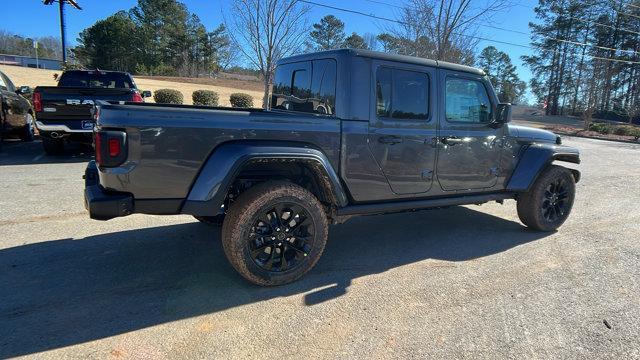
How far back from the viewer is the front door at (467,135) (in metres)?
4.45

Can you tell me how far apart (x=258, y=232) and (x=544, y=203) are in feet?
12.2

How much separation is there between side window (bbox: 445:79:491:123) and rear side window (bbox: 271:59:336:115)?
130 centimetres

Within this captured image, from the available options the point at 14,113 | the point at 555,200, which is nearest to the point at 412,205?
the point at 555,200

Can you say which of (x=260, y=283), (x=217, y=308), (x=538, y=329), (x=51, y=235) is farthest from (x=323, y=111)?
(x=51, y=235)

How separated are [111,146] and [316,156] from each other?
149 cm

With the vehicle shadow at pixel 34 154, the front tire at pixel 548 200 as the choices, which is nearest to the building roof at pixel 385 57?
the front tire at pixel 548 200

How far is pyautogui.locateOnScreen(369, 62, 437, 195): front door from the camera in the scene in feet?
13.0

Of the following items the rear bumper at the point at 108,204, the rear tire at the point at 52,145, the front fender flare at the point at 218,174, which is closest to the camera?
the rear bumper at the point at 108,204

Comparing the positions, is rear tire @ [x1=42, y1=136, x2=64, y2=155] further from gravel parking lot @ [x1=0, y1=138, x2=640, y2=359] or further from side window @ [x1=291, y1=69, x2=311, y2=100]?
side window @ [x1=291, y1=69, x2=311, y2=100]

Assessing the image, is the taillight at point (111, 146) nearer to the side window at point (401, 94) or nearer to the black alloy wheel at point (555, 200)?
the side window at point (401, 94)

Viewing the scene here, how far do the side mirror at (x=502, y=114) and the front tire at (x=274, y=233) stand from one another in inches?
93.4

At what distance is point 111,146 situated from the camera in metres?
2.99

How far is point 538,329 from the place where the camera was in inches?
122

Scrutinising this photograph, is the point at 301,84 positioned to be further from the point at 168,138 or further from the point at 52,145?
the point at 52,145
